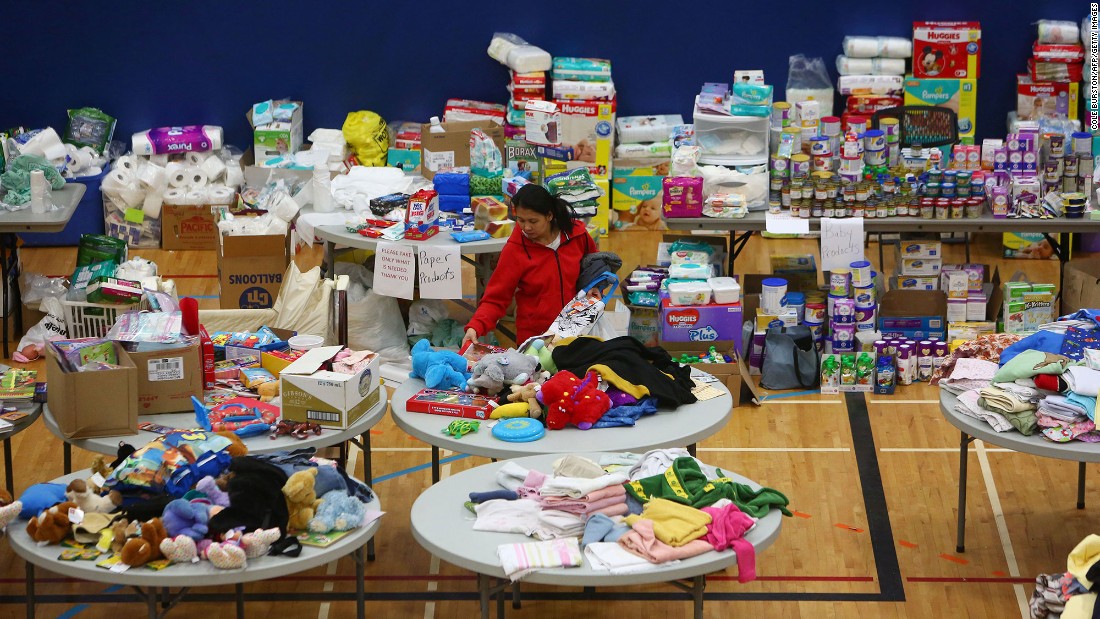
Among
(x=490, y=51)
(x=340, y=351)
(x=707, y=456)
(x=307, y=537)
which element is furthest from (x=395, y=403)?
(x=490, y=51)

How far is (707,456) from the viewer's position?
316 inches

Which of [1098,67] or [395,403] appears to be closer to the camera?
[395,403]

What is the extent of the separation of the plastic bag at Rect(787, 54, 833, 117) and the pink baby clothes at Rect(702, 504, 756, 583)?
304 inches

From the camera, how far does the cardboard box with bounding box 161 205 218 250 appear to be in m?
12.1

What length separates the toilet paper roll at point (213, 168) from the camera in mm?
12203

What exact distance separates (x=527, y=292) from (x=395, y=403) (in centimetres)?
169

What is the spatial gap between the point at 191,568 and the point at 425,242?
438 cm

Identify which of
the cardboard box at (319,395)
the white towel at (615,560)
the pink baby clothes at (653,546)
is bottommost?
the white towel at (615,560)

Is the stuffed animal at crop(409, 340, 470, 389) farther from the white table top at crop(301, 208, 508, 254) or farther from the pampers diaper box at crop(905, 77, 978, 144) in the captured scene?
the pampers diaper box at crop(905, 77, 978, 144)

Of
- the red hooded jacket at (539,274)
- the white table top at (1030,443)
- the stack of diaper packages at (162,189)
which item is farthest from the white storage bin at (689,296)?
the stack of diaper packages at (162,189)

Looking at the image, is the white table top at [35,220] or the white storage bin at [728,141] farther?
the white storage bin at [728,141]

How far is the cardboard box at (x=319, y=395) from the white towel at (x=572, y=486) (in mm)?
1012

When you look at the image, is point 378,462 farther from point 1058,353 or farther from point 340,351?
point 1058,353

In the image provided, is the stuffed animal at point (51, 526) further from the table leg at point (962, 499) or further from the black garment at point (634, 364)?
the table leg at point (962, 499)
